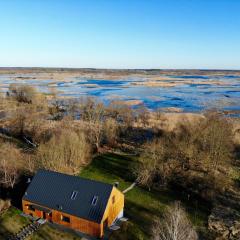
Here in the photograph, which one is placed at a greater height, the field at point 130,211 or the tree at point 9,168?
the tree at point 9,168

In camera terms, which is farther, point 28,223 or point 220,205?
point 220,205

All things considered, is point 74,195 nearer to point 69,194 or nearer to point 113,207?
point 69,194

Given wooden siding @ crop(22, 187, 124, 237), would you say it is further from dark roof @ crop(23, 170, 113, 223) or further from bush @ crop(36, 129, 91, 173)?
bush @ crop(36, 129, 91, 173)

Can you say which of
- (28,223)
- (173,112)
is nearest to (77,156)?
(28,223)

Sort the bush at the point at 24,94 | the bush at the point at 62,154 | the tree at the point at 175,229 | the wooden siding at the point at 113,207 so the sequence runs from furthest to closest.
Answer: the bush at the point at 24,94 → the bush at the point at 62,154 → the wooden siding at the point at 113,207 → the tree at the point at 175,229

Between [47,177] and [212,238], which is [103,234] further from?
[212,238]

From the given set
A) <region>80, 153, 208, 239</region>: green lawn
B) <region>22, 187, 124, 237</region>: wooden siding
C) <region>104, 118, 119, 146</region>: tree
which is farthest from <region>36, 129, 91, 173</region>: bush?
<region>104, 118, 119, 146</region>: tree

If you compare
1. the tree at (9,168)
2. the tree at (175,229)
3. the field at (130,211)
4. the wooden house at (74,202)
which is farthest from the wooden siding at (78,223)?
the tree at (9,168)

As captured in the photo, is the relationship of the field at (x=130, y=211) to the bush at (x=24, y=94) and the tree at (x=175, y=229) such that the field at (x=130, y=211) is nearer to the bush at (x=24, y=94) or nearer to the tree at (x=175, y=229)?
the tree at (x=175, y=229)
